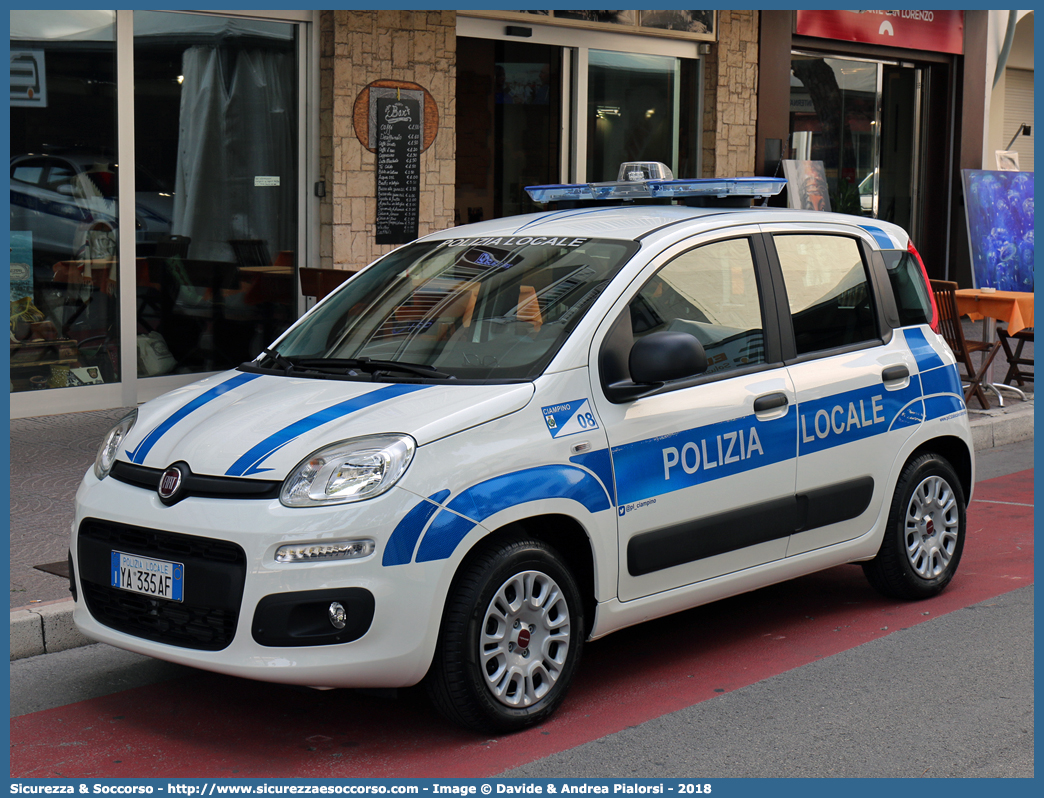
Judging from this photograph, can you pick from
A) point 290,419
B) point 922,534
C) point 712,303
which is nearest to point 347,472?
point 290,419

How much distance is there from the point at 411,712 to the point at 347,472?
1059 millimetres

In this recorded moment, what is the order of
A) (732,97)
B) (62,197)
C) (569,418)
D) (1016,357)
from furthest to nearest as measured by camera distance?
(732,97), (1016,357), (62,197), (569,418)

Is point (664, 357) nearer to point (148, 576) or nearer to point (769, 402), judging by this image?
point (769, 402)

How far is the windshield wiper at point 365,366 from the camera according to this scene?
181 inches

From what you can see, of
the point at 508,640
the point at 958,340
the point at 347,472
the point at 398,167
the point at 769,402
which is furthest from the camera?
the point at 398,167

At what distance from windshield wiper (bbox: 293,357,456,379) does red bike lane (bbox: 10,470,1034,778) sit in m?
1.21

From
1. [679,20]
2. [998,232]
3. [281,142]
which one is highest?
[679,20]

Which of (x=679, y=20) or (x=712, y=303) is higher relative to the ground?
(x=679, y=20)

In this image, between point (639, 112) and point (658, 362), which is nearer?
point (658, 362)

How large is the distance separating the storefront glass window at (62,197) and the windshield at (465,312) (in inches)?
201

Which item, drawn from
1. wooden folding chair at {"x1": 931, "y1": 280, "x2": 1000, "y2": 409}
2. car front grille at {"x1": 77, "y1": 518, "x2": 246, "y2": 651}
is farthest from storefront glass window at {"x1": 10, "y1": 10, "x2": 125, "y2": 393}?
wooden folding chair at {"x1": 931, "y1": 280, "x2": 1000, "y2": 409}

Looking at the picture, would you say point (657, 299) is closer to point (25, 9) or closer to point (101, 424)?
point (101, 424)

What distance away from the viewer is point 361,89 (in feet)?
36.6

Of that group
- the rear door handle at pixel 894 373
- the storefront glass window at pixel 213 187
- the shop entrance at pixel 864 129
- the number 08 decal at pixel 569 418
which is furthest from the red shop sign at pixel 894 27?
the number 08 decal at pixel 569 418
